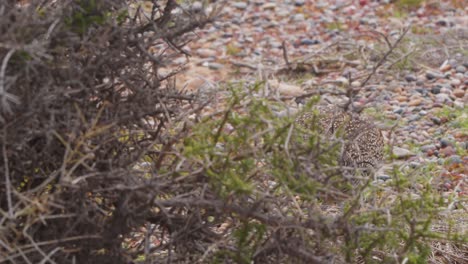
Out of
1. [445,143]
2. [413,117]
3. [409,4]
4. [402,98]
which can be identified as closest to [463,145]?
[445,143]

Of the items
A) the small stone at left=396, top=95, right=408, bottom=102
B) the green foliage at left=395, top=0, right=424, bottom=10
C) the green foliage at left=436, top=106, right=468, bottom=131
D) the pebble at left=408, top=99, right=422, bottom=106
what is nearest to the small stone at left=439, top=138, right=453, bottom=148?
the green foliage at left=436, top=106, right=468, bottom=131

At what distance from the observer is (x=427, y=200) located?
3260 mm

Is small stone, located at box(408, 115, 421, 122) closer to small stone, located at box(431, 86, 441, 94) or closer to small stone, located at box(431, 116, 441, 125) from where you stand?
small stone, located at box(431, 116, 441, 125)

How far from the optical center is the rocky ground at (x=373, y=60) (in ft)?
20.1

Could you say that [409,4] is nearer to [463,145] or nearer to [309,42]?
[309,42]

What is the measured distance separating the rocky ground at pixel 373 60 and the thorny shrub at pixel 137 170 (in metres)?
2.16

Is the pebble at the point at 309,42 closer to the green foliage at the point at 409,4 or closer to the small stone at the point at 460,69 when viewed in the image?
the green foliage at the point at 409,4

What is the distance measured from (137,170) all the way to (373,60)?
4.71 meters

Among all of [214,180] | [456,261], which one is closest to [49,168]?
[214,180]

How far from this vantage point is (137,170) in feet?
10.3

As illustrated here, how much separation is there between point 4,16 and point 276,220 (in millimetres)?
1086

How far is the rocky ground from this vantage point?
6.14 meters

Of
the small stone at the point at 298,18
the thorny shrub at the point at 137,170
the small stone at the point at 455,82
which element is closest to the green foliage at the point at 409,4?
the small stone at the point at 298,18

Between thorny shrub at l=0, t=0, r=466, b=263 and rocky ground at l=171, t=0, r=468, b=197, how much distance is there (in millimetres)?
2160
